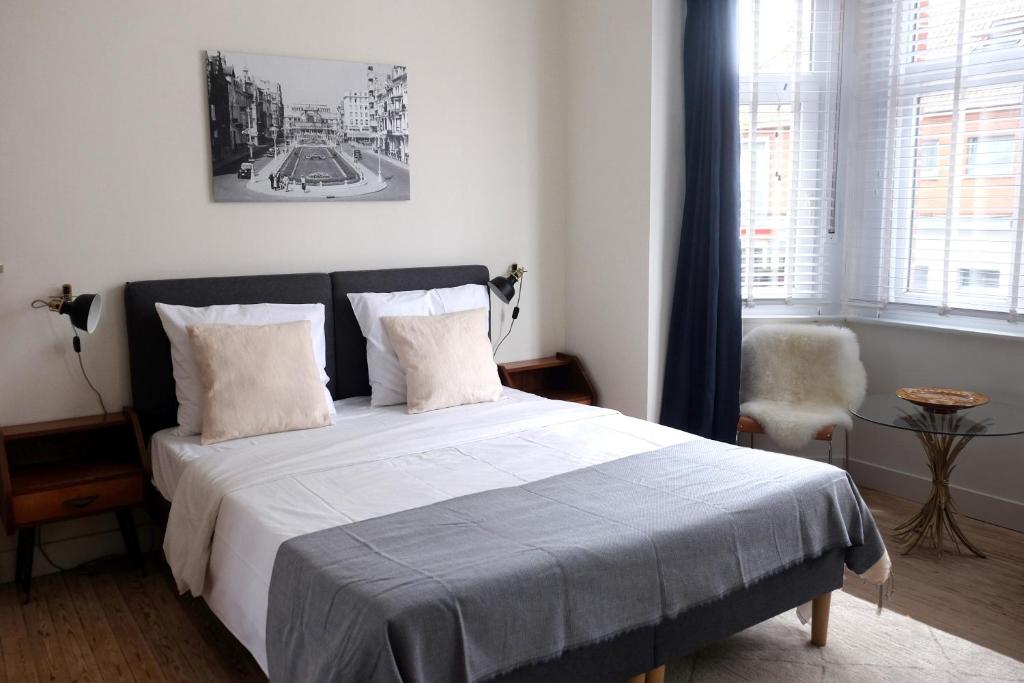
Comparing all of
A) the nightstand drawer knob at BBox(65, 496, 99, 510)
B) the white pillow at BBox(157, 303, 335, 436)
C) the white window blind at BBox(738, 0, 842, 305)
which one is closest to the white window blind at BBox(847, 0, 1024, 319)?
the white window blind at BBox(738, 0, 842, 305)

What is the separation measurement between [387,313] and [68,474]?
1402 millimetres

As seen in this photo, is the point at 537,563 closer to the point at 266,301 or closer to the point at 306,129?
the point at 266,301

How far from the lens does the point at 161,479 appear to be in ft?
10.3

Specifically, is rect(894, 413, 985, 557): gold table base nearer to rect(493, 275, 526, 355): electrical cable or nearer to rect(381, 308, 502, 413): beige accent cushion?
rect(381, 308, 502, 413): beige accent cushion

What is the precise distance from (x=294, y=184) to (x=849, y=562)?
2.68 m

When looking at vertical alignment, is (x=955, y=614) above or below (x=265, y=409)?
below

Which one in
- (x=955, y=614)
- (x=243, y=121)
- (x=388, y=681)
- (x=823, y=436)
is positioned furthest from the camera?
(x=823, y=436)

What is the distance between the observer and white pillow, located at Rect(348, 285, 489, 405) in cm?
368

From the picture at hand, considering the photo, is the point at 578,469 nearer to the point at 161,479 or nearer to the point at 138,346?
the point at 161,479

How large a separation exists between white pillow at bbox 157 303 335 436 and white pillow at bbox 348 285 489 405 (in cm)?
25

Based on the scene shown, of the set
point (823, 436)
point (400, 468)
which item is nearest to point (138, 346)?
point (400, 468)

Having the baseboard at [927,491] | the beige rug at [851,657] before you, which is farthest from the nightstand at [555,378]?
the beige rug at [851,657]

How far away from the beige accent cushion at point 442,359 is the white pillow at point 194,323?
0.35 meters

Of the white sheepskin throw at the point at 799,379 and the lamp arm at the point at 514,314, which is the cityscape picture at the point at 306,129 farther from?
the white sheepskin throw at the point at 799,379
